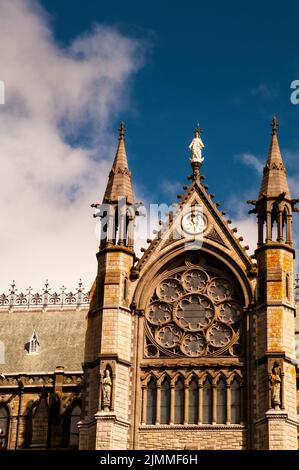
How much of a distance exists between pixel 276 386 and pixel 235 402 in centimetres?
265

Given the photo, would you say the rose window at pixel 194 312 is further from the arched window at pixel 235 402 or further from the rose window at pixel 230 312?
the arched window at pixel 235 402

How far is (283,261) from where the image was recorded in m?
68.4

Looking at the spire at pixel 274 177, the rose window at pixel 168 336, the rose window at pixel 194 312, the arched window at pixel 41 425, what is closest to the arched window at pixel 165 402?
the rose window at pixel 168 336

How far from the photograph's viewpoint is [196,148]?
73188mm

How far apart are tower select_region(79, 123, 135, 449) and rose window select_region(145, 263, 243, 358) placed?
60.0 inches

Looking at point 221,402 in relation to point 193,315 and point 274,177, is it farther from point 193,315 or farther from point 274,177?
point 274,177

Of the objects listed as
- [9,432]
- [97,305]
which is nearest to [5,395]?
[9,432]

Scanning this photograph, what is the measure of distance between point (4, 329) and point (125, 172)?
14665 millimetres

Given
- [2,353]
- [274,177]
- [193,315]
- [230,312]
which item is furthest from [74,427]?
[274,177]

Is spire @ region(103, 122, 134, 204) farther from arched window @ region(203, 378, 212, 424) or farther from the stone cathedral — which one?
arched window @ region(203, 378, 212, 424)

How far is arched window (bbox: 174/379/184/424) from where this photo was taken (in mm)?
66625

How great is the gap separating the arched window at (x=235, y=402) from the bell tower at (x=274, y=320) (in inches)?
37.5

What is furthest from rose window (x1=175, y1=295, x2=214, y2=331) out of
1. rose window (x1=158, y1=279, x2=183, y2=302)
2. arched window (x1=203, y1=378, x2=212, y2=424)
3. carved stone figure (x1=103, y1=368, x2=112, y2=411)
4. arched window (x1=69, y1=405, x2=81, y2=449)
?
→ arched window (x1=69, y1=405, x2=81, y2=449)
